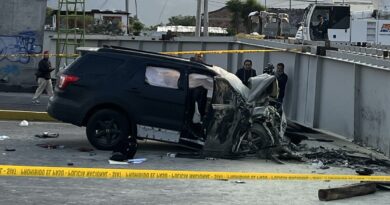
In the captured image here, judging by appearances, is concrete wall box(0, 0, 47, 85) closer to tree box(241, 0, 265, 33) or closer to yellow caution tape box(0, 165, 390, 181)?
yellow caution tape box(0, 165, 390, 181)

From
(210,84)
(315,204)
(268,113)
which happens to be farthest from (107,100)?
(315,204)

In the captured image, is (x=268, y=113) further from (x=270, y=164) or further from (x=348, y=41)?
(x=348, y=41)

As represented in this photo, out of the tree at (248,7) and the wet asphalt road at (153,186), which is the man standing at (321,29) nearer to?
the wet asphalt road at (153,186)

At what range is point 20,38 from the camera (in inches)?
920

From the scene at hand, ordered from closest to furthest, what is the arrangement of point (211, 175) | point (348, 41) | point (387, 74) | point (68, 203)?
1. point (68, 203)
2. point (211, 175)
3. point (387, 74)
4. point (348, 41)

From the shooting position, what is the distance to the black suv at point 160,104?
1034 centimetres

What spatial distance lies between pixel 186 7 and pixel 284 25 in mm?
75521

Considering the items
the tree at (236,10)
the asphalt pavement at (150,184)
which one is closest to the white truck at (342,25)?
the asphalt pavement at (150,184)

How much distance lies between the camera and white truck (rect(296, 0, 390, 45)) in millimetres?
27688

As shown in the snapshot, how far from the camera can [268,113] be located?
1062 cm

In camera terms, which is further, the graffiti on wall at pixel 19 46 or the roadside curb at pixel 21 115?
the graffiti on wall at pixel 19 46

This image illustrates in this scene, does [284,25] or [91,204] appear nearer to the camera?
[91,204]

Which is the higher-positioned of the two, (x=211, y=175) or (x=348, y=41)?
(x=348, y=41)

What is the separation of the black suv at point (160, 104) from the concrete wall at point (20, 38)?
13245 millimetres
